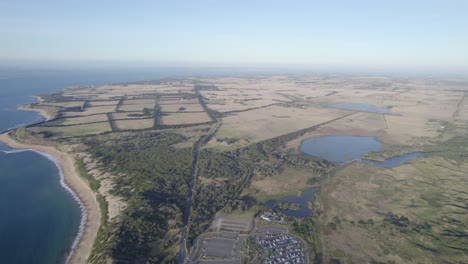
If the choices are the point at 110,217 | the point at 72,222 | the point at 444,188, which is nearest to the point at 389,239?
the point at 444,188

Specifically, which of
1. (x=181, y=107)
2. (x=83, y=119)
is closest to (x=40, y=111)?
(x=83, y=119)

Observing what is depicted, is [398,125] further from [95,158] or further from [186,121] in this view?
[95,158]

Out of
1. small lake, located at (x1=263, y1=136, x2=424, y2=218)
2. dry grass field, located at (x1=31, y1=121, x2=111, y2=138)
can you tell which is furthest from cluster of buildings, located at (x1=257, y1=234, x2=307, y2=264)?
dry grass field, located at (x1=31, y1=121, x2=111, y2=138)

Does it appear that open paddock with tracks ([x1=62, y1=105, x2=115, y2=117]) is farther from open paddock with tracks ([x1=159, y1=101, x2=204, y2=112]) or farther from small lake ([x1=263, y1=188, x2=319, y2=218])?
small lake ([x1=263, y1=188, x2=319, y2=218])

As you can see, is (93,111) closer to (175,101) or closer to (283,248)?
(175,101)

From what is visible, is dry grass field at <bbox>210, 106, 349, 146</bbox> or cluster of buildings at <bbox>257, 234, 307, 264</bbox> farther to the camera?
dry grass field at <bbox>210, 106, 349, 146</bbox>

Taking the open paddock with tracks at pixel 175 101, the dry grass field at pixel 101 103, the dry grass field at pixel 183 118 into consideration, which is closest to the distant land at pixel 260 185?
the dry grass field at pixel 183 118
